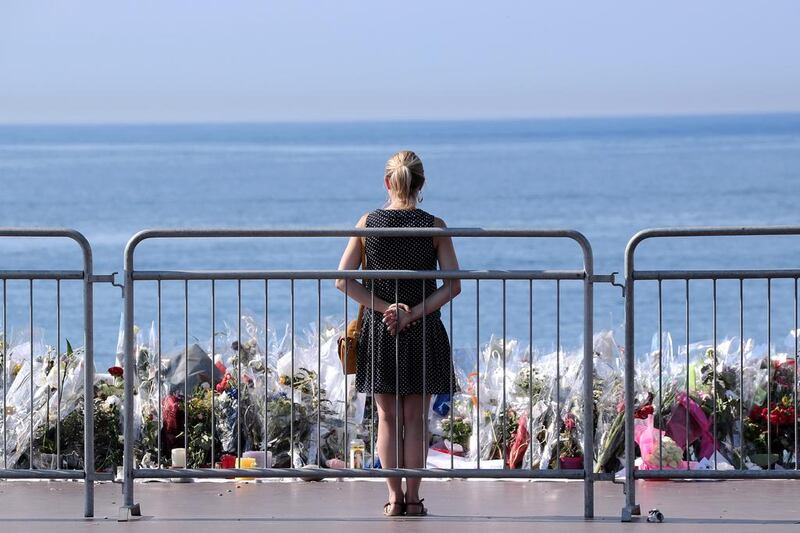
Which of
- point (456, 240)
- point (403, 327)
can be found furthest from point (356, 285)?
point (456, 240)

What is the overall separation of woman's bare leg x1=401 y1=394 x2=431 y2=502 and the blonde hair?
102cm

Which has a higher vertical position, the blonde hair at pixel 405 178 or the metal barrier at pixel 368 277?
the blonde hair at pixel 405 178

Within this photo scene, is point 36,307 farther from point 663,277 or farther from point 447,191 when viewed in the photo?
point 447,191

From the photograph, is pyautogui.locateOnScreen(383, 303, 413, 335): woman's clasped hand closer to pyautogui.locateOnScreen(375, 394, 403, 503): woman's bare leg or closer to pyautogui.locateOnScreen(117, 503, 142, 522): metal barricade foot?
pyautogui.locateOnScreen(375, 394, 403, 503): woman's bare leg

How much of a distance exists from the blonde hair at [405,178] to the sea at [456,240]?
72 cm

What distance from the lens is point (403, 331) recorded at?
804 cm

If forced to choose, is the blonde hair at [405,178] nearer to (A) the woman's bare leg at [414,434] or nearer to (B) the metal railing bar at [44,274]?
(A) the woman's bare leg at [414,434]

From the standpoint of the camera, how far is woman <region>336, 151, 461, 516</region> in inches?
314

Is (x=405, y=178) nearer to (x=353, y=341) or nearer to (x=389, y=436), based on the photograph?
(x=353, y=341)

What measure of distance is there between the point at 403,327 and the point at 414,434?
551 millimetres

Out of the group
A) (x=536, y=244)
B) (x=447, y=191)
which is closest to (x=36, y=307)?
(x=536, y=244)

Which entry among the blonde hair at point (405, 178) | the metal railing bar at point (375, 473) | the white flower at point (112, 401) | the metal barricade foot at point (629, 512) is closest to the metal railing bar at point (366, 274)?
the blonde hair at point (405, 178)

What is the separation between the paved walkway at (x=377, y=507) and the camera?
7.80 meters

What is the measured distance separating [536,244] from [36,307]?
15930 millimetres
